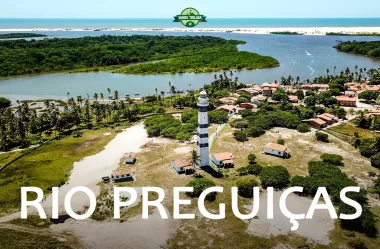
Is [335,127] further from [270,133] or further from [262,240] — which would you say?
[262,240]

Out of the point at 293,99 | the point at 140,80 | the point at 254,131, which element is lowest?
the point at 254,131

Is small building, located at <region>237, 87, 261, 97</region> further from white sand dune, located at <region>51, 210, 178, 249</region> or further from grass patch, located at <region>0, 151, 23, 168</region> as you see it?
white sand dune, located at <region>51, 210, 178, 249</region>

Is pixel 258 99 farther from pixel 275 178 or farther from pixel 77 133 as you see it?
pixel 275 178

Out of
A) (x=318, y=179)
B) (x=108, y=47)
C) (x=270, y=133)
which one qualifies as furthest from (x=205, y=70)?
(x=318, y=179)

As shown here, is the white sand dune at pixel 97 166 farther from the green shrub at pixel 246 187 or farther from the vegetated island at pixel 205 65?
the vegetated island at pixel 205 65

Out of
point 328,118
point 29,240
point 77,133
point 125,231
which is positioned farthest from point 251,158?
point 77,133

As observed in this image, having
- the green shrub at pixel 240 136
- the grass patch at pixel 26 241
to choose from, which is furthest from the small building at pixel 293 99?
the grass patch at pixel 26 241
